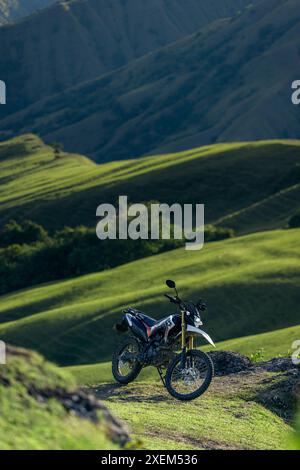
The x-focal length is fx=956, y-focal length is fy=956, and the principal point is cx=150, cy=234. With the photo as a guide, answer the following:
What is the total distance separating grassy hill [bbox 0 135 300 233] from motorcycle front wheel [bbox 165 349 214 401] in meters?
Result: 93.3

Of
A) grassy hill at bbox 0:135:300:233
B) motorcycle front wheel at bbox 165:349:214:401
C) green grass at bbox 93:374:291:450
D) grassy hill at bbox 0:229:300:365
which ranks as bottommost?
green grass at bbox 93:374:291:450

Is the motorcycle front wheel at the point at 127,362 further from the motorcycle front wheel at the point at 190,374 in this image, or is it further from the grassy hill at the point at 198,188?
the grassy hill at the point at 198,188

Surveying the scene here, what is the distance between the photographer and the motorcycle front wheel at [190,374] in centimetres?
1738

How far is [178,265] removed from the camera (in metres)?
75.8

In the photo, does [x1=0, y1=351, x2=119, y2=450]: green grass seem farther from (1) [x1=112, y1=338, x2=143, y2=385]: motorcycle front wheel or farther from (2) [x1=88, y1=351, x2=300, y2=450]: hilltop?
(1) [x1=112, y1=338, x2=143, y2=385]: motorcycle front wheel

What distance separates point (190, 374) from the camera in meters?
17.5

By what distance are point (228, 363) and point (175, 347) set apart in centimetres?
451

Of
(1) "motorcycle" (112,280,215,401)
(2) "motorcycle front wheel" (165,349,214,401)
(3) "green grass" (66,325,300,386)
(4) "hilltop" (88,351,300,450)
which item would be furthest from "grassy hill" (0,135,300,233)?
(2) "motorcycle front wheel" (165,349,214,401)

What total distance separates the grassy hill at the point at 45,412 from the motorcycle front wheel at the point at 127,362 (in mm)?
10920

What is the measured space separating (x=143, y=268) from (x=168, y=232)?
63.0 ft

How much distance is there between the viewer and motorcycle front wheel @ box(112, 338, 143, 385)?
19.5 m

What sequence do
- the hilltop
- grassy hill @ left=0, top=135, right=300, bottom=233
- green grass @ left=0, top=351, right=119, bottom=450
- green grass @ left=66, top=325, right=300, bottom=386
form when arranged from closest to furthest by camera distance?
1. green grass @ left=0, top=351, right=119, bottom=450
2. the hilltop
3. green grass @ left=66, top=325, right=300, bottom=386
4. grassy hill @ left=0, top=135, right=300, bottom=233

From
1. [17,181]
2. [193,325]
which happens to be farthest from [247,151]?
[193,325]

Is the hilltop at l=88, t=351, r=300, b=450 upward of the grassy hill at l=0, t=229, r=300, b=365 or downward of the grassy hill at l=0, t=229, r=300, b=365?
downward
